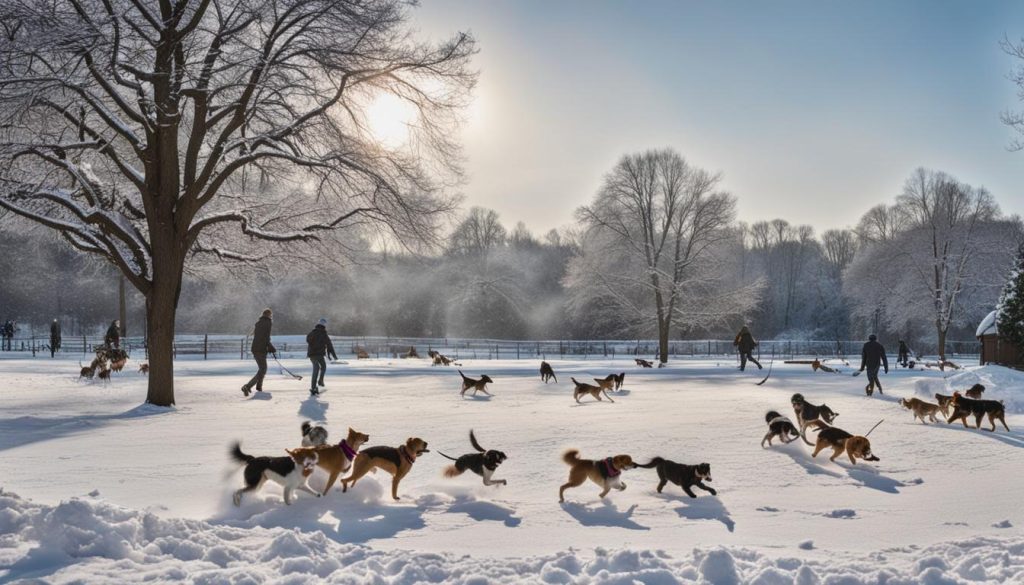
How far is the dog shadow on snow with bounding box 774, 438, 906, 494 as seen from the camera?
7.92m

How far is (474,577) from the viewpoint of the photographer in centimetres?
479

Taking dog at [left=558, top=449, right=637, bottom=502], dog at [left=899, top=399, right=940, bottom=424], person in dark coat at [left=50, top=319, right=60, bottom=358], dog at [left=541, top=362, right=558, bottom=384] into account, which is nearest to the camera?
dog at [left=558, top=449, right=637, bottom=502]

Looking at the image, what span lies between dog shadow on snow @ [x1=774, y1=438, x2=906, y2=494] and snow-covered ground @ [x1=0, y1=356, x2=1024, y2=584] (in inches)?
1.7

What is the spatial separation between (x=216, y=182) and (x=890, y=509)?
1299 centimetres

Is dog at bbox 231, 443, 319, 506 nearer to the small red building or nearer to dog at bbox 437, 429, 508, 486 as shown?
dog at bbox 437, 429, 508, 486

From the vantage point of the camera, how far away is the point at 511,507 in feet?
22.5

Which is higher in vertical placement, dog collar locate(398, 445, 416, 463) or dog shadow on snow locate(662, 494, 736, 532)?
dog collar locate(398, 445, 416, 463)

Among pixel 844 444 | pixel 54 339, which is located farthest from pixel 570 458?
pixel 54 339

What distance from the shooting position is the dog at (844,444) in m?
8.73

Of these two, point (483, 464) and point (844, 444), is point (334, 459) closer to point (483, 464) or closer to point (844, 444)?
point (483, 464)

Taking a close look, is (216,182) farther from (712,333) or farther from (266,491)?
(712,333)

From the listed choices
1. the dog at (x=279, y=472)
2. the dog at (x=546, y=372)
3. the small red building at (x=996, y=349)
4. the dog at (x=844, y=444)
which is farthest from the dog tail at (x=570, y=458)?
the small red building at (x=996, y=349)

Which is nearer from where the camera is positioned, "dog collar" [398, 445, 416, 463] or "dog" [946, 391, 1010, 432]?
"dog collar" [398, 445, 416, 463]

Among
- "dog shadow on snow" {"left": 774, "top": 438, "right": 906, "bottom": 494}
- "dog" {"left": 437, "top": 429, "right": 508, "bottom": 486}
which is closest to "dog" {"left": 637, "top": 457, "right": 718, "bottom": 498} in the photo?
"dog" {"left": 437, "top": 429, "right": 508, "bottom": 486}
